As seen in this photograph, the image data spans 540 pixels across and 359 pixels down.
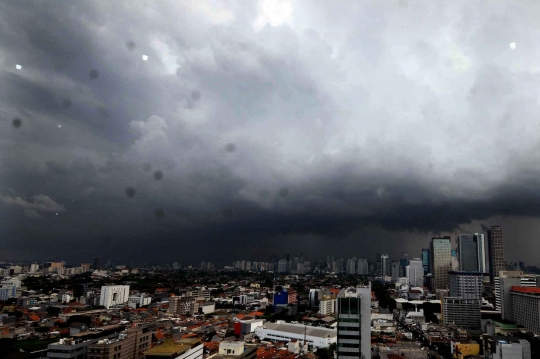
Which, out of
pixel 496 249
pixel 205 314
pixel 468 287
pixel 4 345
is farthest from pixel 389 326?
pixel 496 249

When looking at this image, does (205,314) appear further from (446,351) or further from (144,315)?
(446,351)

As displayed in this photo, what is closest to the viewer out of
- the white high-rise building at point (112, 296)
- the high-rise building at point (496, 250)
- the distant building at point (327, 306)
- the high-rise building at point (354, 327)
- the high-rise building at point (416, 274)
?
the high-rise building at point (354, 327)

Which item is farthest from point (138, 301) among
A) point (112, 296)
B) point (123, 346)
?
point (123, 346)

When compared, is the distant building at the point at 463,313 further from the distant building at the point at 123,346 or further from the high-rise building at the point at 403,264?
the high-rise building at the point at 403,264

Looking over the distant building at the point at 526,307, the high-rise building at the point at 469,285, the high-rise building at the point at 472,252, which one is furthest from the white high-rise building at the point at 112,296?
the high-rise building at the point at 472,252

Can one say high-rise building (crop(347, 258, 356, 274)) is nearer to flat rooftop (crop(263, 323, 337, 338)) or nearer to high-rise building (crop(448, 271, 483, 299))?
high-rise building (crop(448, 271, 483, 299))

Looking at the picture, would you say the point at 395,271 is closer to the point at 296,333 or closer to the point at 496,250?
the point at 496,250
